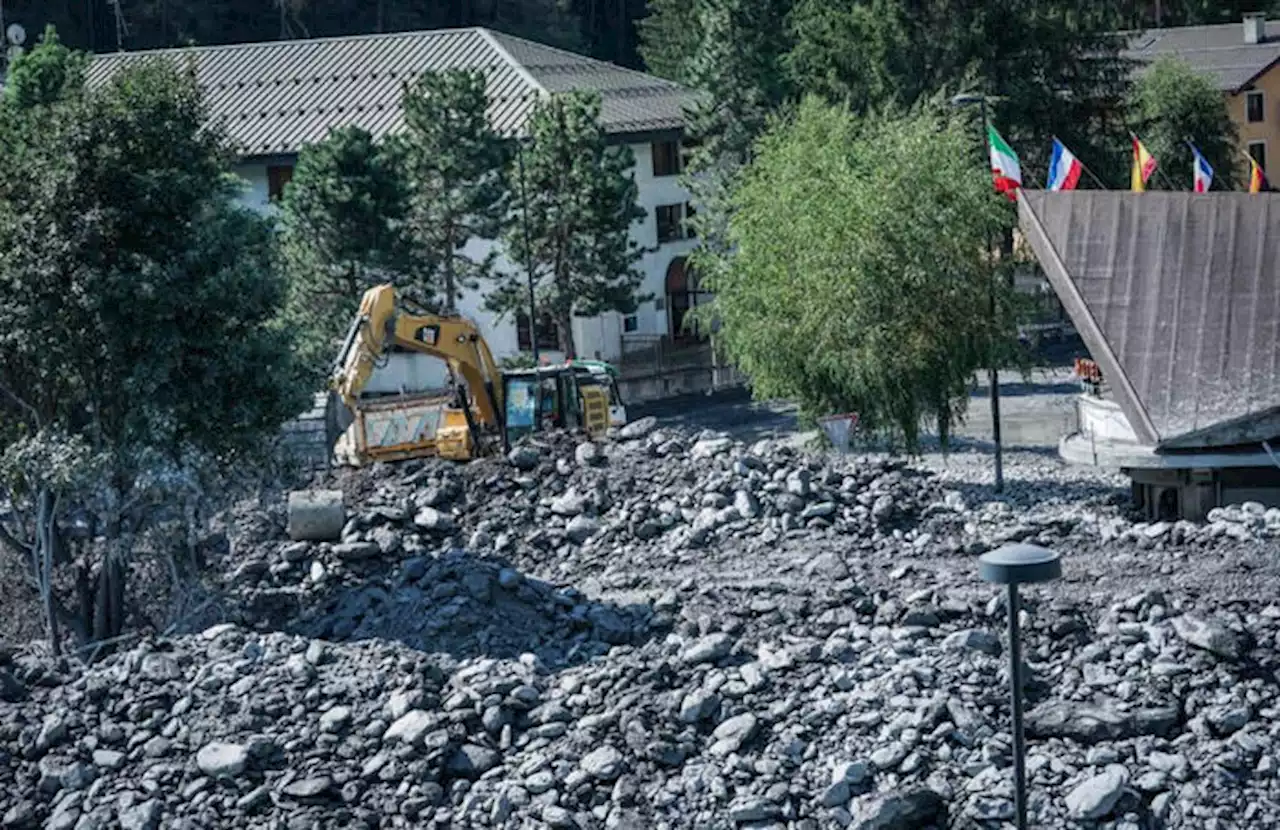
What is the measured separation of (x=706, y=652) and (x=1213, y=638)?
464cm

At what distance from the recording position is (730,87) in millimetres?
62188

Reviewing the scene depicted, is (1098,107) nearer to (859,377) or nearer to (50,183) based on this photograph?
(859,377)

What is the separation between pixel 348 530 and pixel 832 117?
593 inches

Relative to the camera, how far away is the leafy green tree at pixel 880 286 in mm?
36438

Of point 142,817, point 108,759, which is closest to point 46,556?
point 108,759

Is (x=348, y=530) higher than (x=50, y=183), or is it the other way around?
(x=50, y=183)

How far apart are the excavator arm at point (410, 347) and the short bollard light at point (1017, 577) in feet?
61.1

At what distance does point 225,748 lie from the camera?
886 inches

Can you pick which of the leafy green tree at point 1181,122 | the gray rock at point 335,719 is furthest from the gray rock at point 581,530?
the leafy green tree at point 1181,122

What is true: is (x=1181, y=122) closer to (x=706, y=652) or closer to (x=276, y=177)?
(x=276, y=177)

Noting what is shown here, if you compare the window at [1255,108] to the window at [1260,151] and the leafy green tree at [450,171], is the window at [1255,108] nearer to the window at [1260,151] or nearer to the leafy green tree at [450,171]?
the window at [1260,151]

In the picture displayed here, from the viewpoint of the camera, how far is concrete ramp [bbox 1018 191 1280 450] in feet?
108

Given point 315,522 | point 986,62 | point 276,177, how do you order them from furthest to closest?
point 276,177 → point 986,62 → point 315,522

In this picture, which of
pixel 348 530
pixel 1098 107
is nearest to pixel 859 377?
pixel 348 530
